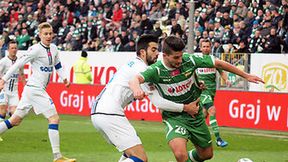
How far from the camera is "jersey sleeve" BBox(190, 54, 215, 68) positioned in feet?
35.9

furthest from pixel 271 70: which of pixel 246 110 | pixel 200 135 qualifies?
pixel 200 135

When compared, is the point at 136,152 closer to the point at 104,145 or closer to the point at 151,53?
the point at 151,53

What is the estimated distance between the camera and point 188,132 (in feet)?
37.0

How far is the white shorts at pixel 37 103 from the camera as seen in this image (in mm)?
14938

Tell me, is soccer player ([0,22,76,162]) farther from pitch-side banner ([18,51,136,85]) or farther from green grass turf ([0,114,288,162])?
pitch-side banner ([18,51,136,85])

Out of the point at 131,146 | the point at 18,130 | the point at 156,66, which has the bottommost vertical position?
the point at 18,130

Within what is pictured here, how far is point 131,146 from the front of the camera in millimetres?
10539

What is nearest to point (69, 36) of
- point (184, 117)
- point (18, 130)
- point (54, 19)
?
point (54, 19)

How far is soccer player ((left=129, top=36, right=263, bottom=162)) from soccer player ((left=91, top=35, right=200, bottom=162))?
7.2 inches

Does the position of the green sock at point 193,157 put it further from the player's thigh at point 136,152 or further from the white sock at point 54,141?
the white sock at point 54,141

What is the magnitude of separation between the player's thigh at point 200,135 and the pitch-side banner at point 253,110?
11.2 meters

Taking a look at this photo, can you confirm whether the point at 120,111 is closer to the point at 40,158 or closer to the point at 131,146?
the point at 131,146

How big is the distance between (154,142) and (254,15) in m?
11.1

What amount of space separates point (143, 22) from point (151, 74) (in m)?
21.3
